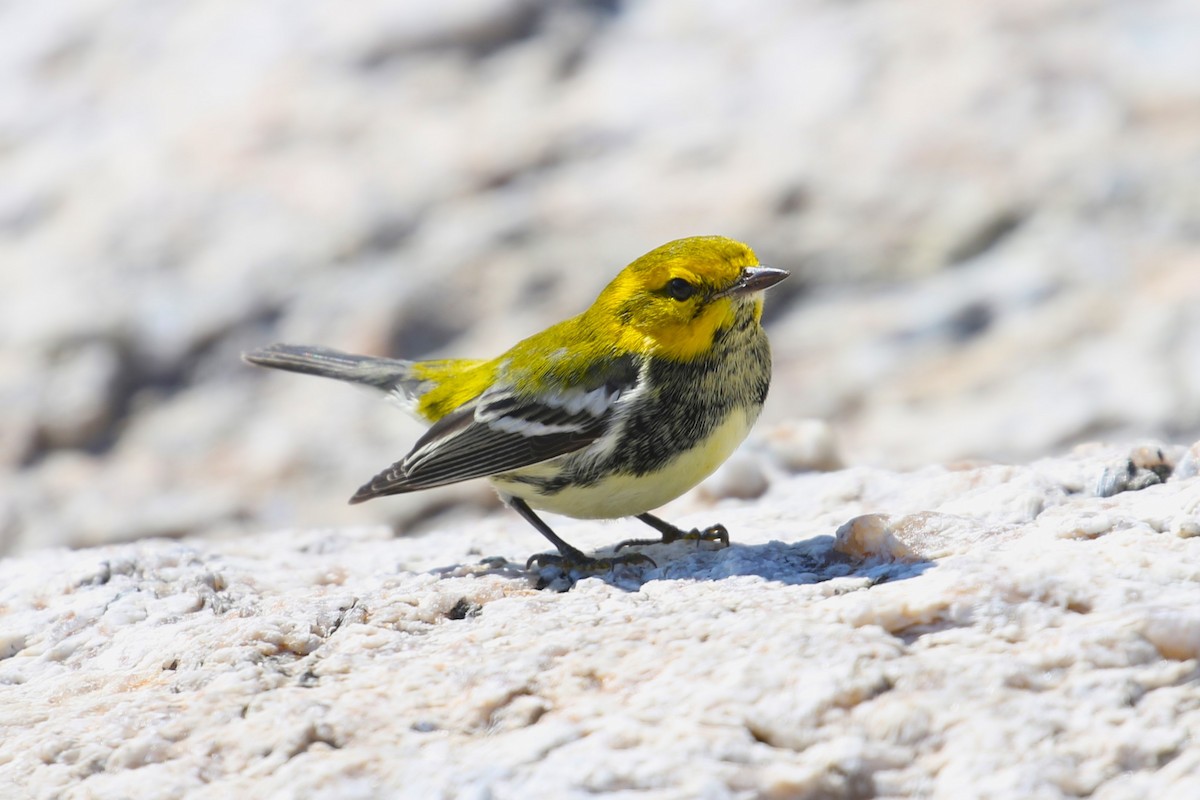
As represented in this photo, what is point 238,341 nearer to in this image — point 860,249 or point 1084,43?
point 860,249

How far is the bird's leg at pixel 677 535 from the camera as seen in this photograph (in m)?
4.23

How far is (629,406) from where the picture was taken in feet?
14.1

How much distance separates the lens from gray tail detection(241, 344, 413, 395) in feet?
18.4

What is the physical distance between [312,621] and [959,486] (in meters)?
2.12

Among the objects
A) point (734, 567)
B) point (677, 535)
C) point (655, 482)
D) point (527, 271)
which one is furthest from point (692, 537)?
point (527, 271)

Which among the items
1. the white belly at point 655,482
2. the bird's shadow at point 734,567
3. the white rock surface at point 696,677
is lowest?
the white rock surface at point 696,677

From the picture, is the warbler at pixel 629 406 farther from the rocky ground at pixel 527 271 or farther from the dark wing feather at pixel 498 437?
the rocky ground at pixel 527 271

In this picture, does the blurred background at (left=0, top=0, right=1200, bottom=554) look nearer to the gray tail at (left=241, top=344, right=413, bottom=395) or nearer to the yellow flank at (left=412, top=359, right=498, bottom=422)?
the gray tail at (left=241, top=344, right=413, bottom=395)

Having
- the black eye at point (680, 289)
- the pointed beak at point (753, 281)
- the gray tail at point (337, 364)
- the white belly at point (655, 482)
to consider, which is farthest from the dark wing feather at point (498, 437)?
the gray tail at point (337, 364)

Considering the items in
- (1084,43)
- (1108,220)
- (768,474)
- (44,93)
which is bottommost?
(768,474)

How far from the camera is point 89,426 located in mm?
7699

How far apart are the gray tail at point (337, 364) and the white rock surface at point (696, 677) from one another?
1.72 meters

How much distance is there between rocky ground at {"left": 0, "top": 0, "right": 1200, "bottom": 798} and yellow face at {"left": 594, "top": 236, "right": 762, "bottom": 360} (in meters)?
0.69

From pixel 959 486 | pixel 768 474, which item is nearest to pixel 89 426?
pixel 768 474
